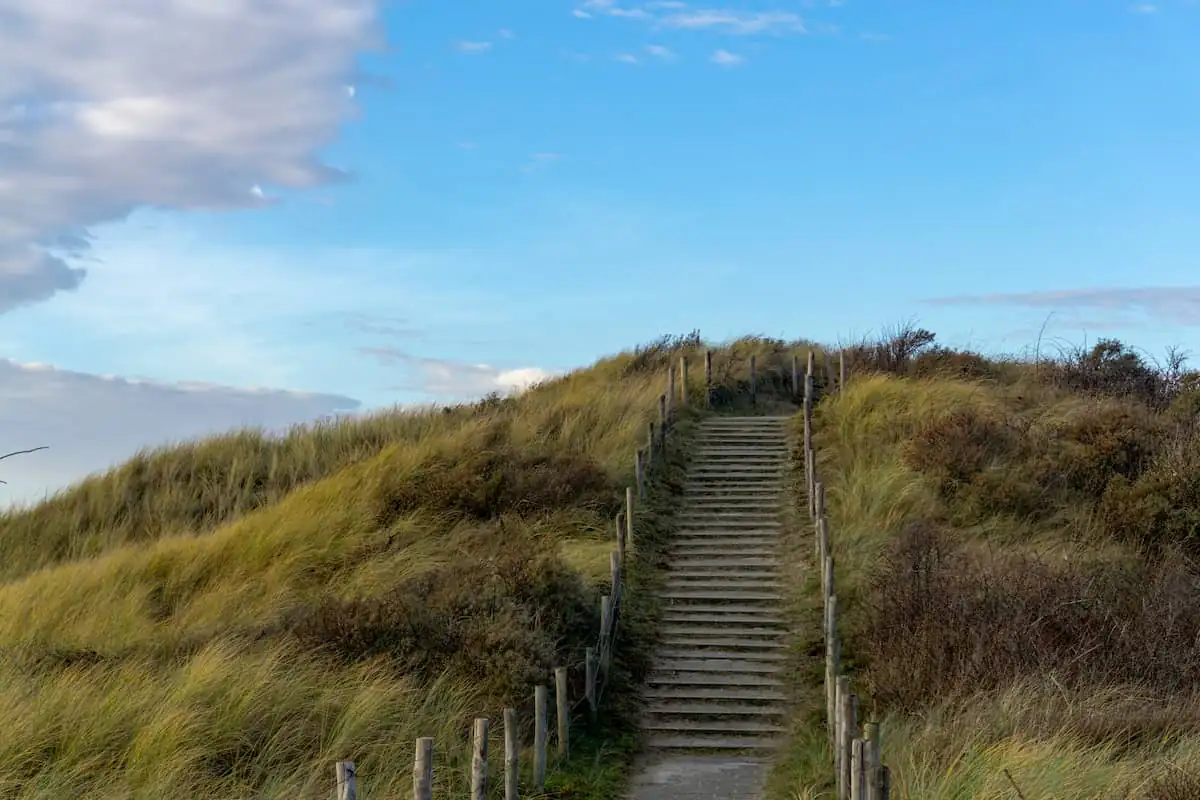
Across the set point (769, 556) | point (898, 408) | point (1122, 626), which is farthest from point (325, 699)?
point (898, 408)

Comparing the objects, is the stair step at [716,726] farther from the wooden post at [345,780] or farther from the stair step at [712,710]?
the wooden post at [345,780]

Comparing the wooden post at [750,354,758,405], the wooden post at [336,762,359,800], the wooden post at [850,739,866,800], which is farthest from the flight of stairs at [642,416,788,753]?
the wooden post at [336,762,359,800]

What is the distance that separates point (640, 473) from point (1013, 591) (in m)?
8.72

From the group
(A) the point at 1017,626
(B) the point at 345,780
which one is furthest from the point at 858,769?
(A) the point at 1017,626

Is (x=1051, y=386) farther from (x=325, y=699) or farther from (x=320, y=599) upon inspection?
(x=325, y=699)

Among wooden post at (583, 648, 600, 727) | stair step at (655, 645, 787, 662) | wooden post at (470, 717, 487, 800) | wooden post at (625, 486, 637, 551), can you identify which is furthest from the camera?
wooden post at (625, 486, 637, 551)

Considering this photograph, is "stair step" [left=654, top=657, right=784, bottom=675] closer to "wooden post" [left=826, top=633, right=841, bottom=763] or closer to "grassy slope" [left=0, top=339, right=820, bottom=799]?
"grassy slope" [left=0, top=339, right=820, bottom=799]

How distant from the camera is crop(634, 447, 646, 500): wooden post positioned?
21.3 meters

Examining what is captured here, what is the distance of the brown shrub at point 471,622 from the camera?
1266 cm

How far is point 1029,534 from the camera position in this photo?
61.0ft

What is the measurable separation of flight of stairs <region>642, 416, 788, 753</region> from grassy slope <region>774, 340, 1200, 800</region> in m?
0.62

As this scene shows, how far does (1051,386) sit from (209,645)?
2271 centimetres

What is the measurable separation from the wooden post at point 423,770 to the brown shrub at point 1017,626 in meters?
5.74

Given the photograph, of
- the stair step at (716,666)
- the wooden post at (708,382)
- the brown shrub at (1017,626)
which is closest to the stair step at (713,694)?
the stair step at (716,666)
